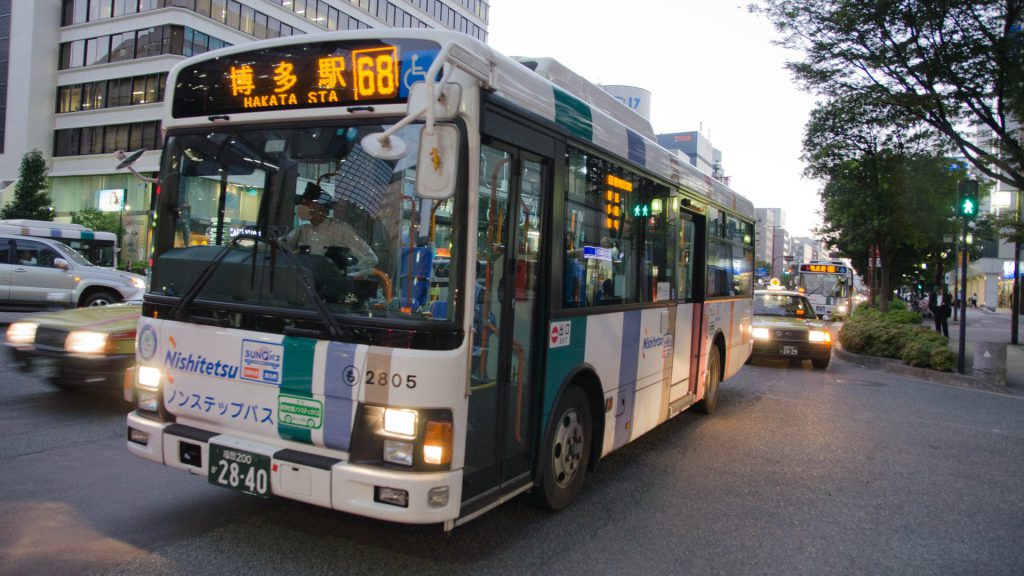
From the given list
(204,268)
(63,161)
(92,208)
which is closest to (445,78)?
(204,268)

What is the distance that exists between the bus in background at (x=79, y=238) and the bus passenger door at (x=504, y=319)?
67.0ft

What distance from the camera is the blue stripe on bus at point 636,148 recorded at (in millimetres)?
6145

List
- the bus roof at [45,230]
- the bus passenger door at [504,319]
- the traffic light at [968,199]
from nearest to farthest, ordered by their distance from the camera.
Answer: the bus passenger door at [504,319]
the traffic light at [968,199]
the bus roof at [45,230]

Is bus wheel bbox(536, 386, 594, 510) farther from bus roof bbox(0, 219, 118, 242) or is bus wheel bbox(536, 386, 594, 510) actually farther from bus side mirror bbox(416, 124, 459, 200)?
bus roof bbox(0, 219, 118, 242)

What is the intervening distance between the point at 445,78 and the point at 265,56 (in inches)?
61.5

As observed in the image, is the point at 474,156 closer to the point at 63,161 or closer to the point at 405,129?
the point at 405,129

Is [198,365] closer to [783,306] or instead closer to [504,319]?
[504,319]

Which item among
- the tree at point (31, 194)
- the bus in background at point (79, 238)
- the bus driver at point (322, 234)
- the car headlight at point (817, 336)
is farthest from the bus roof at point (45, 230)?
the tree at point (31, 194)

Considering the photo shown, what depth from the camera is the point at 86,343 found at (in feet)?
23.8

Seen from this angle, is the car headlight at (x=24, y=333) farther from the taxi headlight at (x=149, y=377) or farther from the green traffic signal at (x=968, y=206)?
the green traffic signal at (x=968, y=206)

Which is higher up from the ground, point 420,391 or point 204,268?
point 204,268

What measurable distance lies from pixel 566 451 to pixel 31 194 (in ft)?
159

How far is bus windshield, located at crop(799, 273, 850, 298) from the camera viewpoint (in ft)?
136

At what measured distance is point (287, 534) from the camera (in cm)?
438
